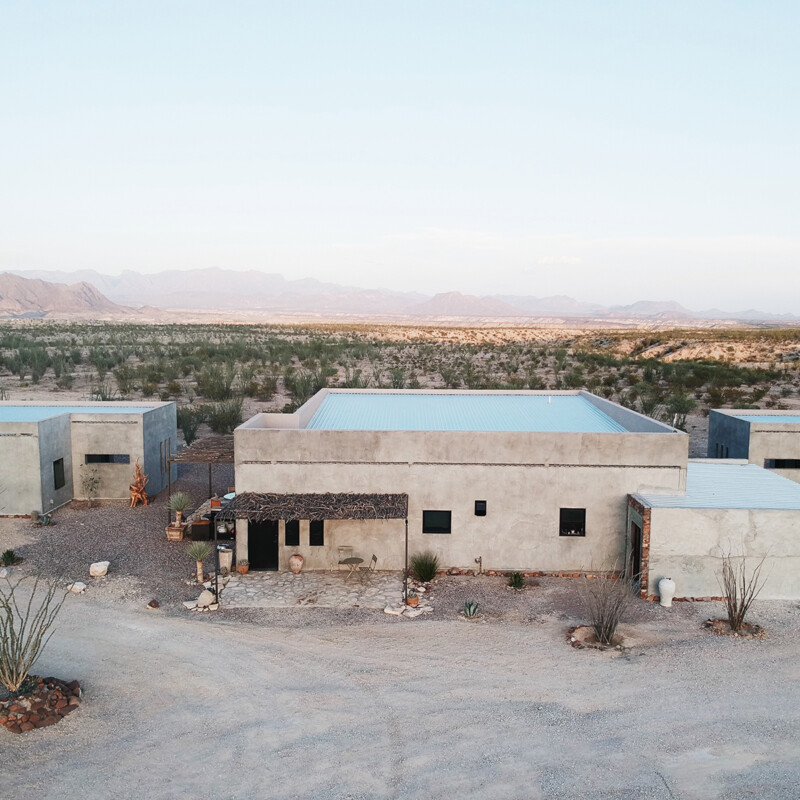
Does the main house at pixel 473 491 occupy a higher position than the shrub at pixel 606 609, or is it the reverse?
the main house at pixel 473 491

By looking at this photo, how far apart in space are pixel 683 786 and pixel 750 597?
5.24m

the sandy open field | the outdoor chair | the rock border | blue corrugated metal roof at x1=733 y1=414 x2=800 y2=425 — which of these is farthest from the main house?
blue corrugated metal roof at x1=733 y1=414 x2=800 y2=425

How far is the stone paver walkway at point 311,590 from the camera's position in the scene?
550 inches

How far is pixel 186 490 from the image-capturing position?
23.0 m

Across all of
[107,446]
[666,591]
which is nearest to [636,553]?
[666,591]

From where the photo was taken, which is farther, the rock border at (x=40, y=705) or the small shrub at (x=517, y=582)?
the small shrub at (x=517, y=582)

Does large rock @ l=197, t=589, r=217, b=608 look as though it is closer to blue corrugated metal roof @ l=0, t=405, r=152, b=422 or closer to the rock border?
the rock border

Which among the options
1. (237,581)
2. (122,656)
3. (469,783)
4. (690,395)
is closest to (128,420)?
(237,581)

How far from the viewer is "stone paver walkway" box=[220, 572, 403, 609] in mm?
13977

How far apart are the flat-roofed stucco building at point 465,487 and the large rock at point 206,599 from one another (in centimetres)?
178

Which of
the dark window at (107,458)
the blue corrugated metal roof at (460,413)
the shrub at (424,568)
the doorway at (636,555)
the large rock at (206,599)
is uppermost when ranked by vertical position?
the blue corrugated metal roof at (460,413)

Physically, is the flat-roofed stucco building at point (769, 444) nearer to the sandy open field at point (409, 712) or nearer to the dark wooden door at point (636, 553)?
the dark wooden door at point (636, 553)

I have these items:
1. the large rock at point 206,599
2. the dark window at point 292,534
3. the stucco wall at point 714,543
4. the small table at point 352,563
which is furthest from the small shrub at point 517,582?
the large rock at point 206,599

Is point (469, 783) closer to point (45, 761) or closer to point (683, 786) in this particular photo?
point (683, 786)
